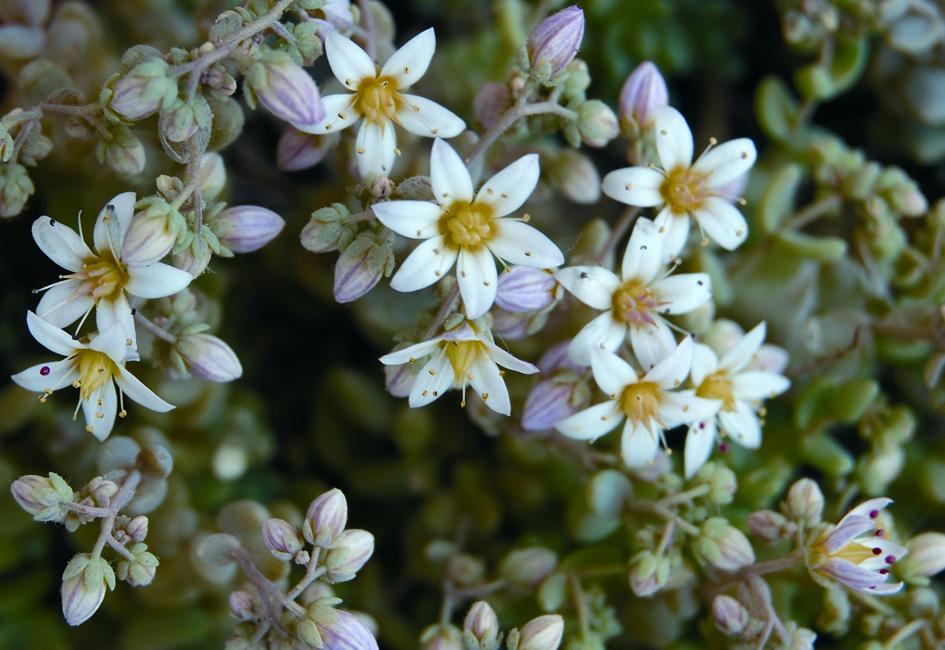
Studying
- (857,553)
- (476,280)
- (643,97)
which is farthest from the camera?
(643,97)

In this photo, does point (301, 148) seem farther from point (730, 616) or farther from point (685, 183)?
point (730, 616)

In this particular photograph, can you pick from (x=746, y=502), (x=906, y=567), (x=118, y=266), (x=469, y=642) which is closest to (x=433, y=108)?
(x=118, y=266)

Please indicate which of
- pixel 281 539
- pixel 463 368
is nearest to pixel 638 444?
pixel 463 368

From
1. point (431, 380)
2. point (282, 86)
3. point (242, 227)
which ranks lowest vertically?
point (431, 380)

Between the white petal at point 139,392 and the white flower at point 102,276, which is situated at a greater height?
the white flower at point 102,276

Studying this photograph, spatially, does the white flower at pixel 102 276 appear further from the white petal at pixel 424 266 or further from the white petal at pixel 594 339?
the white petal at pixel 594 339

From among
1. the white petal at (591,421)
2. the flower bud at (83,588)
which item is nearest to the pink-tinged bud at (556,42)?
the white petal at (591,421)
